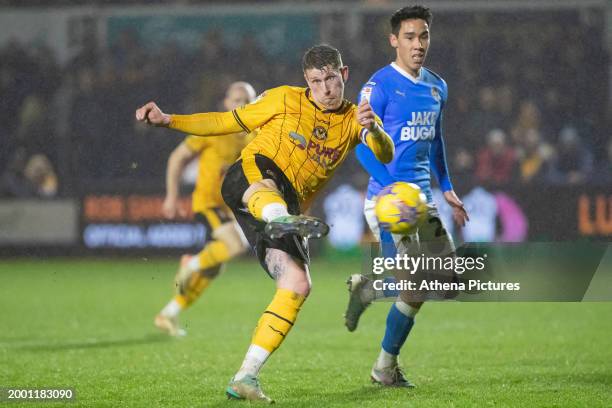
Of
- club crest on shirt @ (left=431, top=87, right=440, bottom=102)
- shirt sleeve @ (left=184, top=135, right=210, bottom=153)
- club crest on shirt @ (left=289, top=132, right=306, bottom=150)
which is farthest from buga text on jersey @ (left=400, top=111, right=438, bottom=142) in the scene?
shirt sleeve @ (left=184, top=135, right=210, bottom=153)

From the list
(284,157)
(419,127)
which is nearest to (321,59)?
(284,157)

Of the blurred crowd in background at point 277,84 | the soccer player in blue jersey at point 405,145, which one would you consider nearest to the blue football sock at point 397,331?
the soccer player in blue jersey at point 405,145

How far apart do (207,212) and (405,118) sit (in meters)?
3.92

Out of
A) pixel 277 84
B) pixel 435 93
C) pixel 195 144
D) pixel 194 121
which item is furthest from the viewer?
pixel 277 84

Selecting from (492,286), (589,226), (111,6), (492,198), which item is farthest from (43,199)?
(492,286)

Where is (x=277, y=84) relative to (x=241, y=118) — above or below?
above

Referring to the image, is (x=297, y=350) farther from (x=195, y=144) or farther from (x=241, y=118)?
(x=241, y=118)

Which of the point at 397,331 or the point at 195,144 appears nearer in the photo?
the point at 397,331

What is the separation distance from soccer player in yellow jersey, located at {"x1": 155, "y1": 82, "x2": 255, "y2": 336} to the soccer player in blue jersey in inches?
119

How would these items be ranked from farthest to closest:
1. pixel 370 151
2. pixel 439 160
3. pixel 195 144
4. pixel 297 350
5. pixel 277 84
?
pixel 277 84, pixel 195 144, pixel 297 350, pixel 439 160, pixel 370 151

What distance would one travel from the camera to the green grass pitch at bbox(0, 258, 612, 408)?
653cm

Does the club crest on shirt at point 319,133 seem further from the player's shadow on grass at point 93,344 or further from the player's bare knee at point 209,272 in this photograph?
the player's bare knee at point 209,272

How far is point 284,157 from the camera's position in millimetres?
6422

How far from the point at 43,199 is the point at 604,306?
8.73 metres
